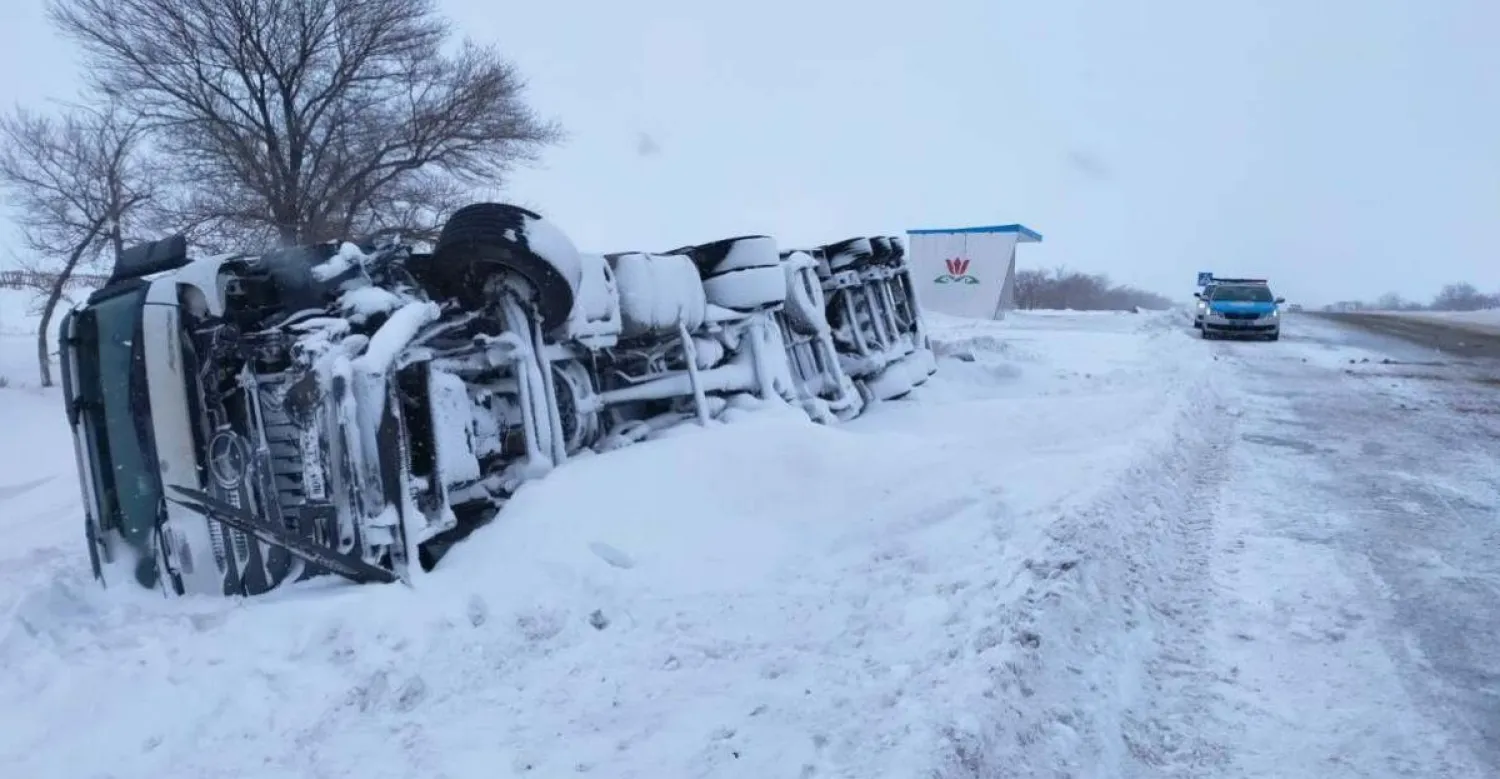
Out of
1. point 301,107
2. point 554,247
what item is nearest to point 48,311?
point 301,107

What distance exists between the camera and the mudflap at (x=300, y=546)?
414 cm

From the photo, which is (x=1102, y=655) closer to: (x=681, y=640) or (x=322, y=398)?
(x=681, y=640)

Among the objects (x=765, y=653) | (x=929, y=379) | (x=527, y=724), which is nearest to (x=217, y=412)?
(x=527, y=724)

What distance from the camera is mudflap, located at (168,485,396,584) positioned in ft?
13.6

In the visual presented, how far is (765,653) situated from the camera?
3775 mm

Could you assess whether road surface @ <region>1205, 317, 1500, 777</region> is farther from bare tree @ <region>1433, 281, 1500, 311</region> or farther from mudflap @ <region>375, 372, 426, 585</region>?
bare tree @ <region>1433, 281, 1500, 311</region>

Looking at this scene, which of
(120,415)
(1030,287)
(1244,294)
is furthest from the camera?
(1030,287)

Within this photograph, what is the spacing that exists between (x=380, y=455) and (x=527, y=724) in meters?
1.50

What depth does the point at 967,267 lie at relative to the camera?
30.2 m

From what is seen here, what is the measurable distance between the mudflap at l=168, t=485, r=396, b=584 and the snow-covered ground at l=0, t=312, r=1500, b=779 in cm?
14

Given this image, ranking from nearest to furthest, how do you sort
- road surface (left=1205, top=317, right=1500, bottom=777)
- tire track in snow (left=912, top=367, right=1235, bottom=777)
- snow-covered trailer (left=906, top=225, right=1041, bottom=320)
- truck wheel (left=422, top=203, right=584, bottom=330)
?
tire track in snow (left=912, top=367, right=1235, bottom=777)
road surface (left=1205, top=317, right=1500, bottom=777)
truck wheel (left=422, top=203, right=584, bottom=330)
snow-covered trailer (left=906, top=225, right=1041, bottom=320)

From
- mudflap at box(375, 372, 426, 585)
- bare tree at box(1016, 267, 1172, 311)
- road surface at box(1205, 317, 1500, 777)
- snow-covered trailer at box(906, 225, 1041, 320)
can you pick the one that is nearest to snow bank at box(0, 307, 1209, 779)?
mudflap at box(375, 372, 426, 585)

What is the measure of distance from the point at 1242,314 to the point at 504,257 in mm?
19133

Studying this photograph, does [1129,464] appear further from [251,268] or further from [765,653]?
[251,268]
